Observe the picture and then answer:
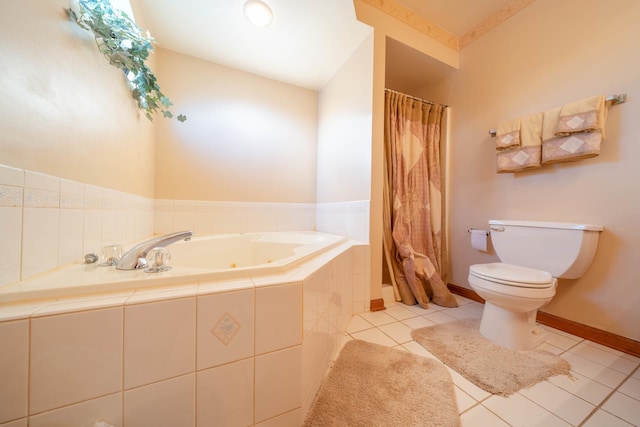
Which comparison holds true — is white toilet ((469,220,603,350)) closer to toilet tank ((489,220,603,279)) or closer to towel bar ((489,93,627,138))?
toilet tank ((489,220,603,279))

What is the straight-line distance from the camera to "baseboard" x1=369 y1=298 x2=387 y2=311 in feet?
5.25

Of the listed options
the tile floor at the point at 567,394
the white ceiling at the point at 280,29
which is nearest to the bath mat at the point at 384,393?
the tile floor at the point at 567,394

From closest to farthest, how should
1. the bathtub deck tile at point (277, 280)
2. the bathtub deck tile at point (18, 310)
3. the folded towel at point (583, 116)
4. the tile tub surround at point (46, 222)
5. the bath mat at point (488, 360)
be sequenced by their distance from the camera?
the bathtub deck tile at point (18, 310), the tile tub surround at point (46, 222), the bathtub deck tile at point (277, 280), the bath mat at point (488, 360), the folded towel at point (583, 116)

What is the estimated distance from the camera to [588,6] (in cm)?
131

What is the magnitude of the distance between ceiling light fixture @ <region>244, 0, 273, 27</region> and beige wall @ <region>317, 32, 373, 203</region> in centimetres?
72

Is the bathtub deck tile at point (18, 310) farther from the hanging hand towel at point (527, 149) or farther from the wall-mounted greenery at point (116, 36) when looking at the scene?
the hanging hand towel at point (527, 149)

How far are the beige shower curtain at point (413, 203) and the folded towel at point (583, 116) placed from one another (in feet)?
2.51

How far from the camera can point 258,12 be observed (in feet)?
4.71

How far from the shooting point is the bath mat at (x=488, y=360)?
3.07 feet

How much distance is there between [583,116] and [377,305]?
1.70 m

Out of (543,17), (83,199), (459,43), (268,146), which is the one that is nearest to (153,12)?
(268,146)

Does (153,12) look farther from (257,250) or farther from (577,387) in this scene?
(577,387)

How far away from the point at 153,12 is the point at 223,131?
0.83m

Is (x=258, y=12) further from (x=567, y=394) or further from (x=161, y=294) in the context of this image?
(x=567, y=394)
